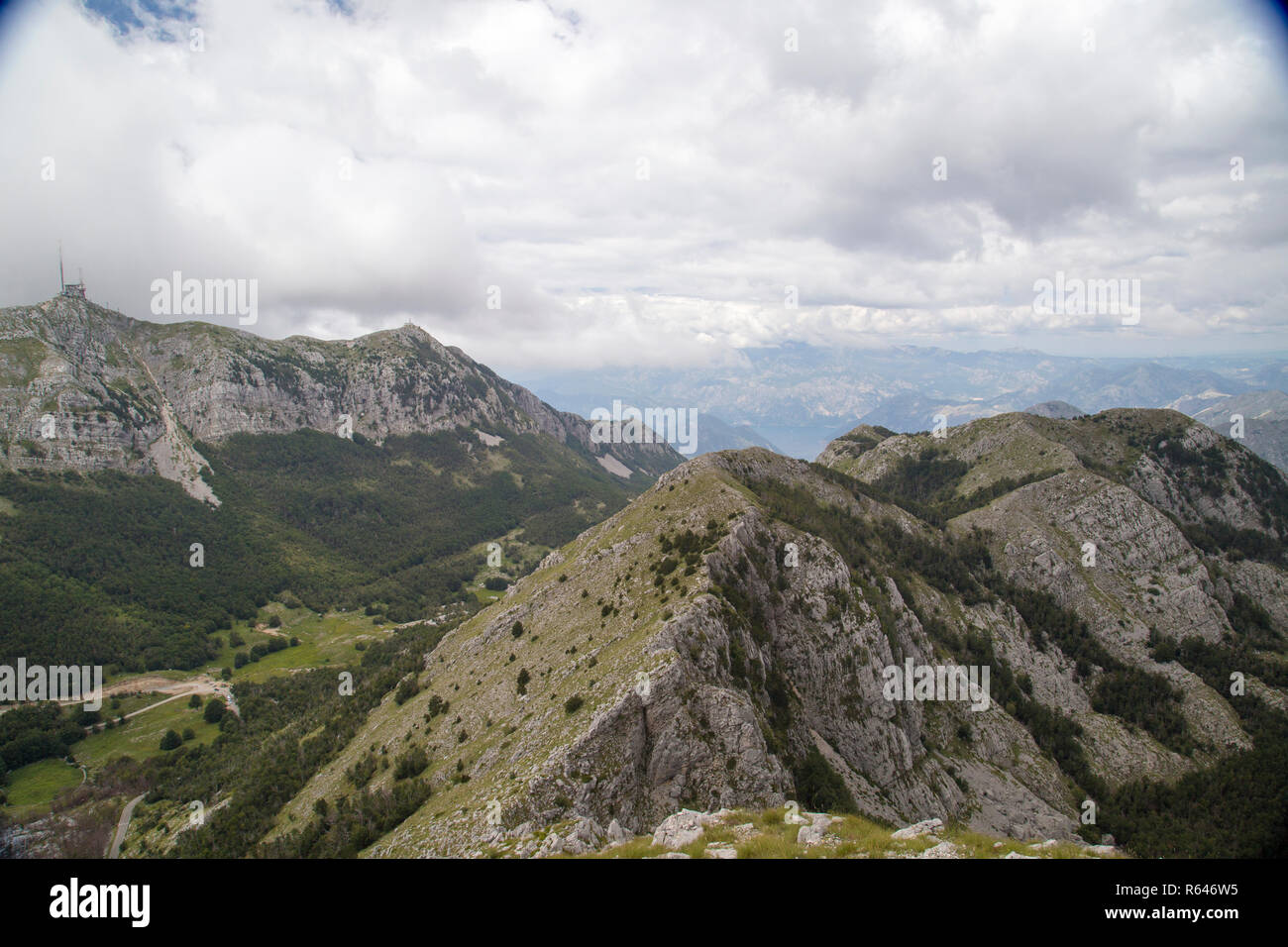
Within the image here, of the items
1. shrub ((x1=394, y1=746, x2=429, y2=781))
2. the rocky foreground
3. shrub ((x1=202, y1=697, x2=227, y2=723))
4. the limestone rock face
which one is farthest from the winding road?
the rocky foreground

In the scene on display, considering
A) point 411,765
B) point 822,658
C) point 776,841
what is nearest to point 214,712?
point 411,765

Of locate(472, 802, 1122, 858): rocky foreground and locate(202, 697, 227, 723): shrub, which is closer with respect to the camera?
locate(472, 802, 1122, 858): rocky foreground

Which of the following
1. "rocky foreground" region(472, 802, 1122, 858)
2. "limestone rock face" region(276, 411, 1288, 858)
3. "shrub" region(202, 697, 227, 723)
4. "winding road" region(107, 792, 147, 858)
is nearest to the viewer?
"rocky foreground" region(472, 802, 1122, 858)

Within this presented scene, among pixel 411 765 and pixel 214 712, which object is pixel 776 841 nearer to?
pixel 411 765

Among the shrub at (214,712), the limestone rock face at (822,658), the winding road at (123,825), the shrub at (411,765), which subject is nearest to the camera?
the limestone rock face at (822,658)

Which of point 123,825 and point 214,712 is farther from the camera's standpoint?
point 214,712

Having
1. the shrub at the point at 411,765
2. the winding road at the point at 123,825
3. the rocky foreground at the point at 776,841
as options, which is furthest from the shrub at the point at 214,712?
the rocky foreground at the point at 776,841

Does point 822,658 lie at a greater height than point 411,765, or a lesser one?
greater

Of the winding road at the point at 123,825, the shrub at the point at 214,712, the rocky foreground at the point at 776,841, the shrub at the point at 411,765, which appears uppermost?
the rocky foreground at the point at 776,841

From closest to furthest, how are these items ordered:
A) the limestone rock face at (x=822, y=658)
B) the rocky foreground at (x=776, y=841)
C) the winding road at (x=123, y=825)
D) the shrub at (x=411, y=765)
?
the rocky foreground at (x=776, y=841) → the limestone rock face at (x=822, y=658) → the shrub at (x=411, y=765) → the winding road at (x=123, y=825)

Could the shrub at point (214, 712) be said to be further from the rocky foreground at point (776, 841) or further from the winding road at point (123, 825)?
the rocky foreground at point (776, 841)

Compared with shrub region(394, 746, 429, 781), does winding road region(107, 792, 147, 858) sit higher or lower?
lower

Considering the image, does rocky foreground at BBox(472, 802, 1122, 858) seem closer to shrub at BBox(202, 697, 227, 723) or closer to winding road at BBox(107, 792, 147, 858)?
winding road at BBox(107, 792, 147, 858)
